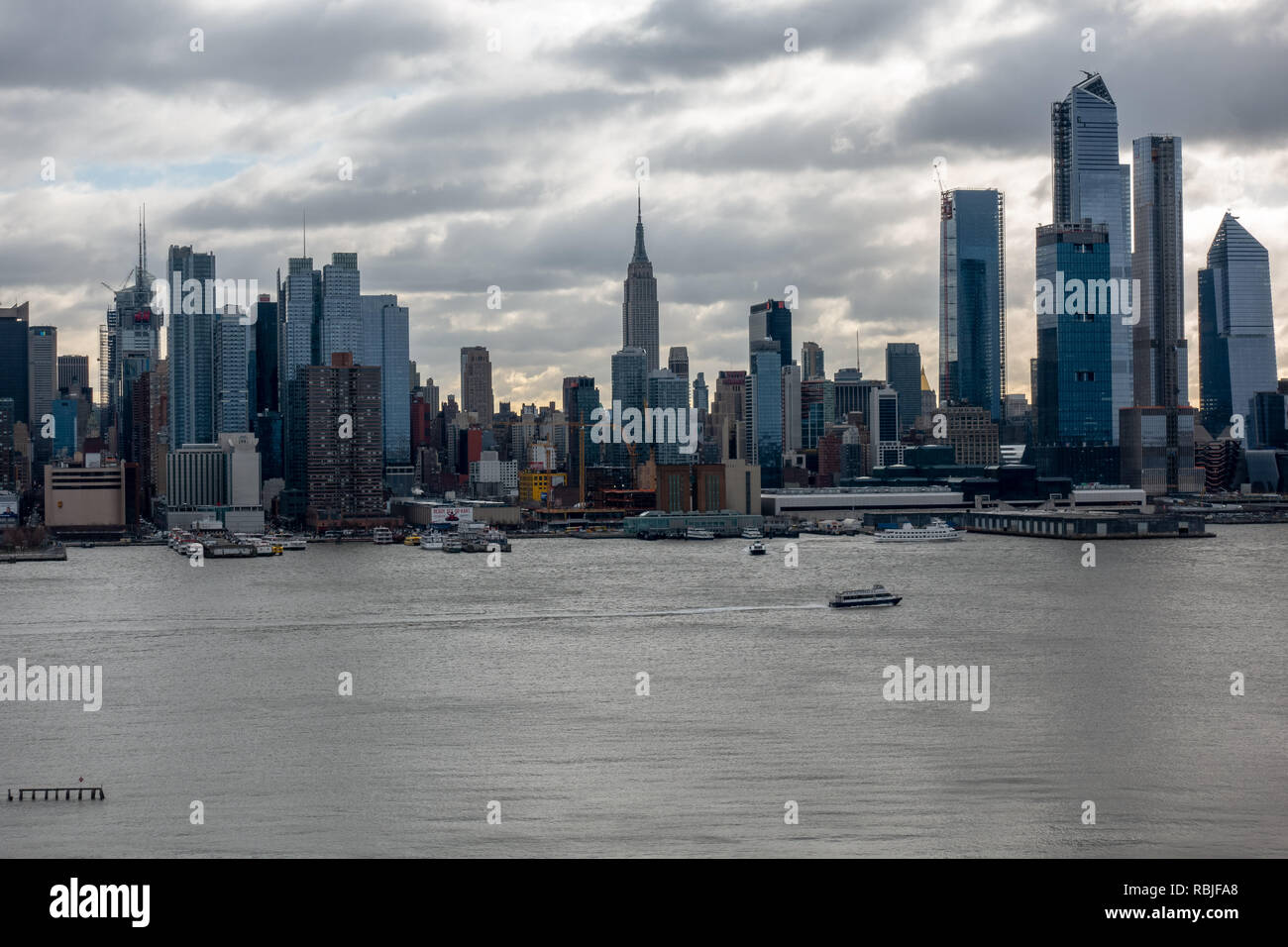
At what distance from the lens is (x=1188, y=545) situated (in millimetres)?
70062

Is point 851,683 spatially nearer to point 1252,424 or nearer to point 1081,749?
point 1081,749

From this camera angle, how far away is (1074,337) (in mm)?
121500

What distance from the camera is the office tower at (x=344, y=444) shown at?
99.1 m

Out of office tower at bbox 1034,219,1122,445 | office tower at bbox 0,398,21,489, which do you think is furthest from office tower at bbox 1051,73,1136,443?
office tower at bbox 0,398,21,489

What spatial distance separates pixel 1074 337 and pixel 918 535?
51.8 m

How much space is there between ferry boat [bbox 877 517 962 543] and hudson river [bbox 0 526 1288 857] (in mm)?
33945

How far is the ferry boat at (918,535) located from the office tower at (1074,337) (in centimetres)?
4499

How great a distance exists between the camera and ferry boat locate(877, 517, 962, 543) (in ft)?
253

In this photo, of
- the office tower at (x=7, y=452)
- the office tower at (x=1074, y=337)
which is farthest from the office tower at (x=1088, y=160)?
the office tower at (x=7, y=452)

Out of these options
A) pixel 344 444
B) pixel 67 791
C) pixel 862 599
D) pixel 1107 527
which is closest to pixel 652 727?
pixel 67 791

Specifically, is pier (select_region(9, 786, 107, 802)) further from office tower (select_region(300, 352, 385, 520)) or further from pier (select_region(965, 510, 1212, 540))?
office tower (select_region(300, 352, 385, 520))

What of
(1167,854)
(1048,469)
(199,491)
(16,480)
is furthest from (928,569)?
(16,480)

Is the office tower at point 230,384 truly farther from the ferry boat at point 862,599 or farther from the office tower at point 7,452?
the ferry boat at point 862,599

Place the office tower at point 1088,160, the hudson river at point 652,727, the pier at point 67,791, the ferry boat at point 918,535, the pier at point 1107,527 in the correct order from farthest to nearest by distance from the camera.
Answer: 1. the office tower at point 1088,160
2. the ferry boat at point 918,535
3. the pier at point 1107,527
4. the pier at point 67,791
5. the hudson river at point 652,727
